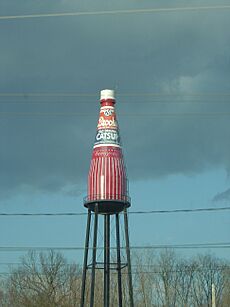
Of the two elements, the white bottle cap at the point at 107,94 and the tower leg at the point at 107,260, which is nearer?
the tower leg at the point at 107,260

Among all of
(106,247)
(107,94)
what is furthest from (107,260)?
(107,94)

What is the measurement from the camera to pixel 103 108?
50844 mm

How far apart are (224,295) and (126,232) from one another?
34384mm

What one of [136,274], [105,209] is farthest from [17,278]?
[105,209]

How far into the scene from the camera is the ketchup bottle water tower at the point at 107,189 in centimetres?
4950

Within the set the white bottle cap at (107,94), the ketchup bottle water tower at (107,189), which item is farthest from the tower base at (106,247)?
the white bottle cap at (107,94)

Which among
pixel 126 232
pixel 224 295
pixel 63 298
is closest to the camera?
pixel 126 232

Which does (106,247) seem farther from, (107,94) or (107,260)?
(107,94)

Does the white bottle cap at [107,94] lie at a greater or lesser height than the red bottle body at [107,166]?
greater

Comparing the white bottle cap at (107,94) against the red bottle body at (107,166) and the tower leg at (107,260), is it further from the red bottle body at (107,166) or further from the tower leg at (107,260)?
the tower leg at (107,260)

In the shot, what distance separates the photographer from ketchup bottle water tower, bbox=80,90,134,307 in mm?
49500

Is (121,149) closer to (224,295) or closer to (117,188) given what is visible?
(117,188)

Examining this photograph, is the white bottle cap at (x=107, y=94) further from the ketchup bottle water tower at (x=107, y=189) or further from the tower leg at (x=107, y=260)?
the tower leg at (x=107, y=260)

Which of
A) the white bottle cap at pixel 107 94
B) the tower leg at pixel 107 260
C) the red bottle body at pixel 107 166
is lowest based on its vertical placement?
the tower leg at pixel 107 260
